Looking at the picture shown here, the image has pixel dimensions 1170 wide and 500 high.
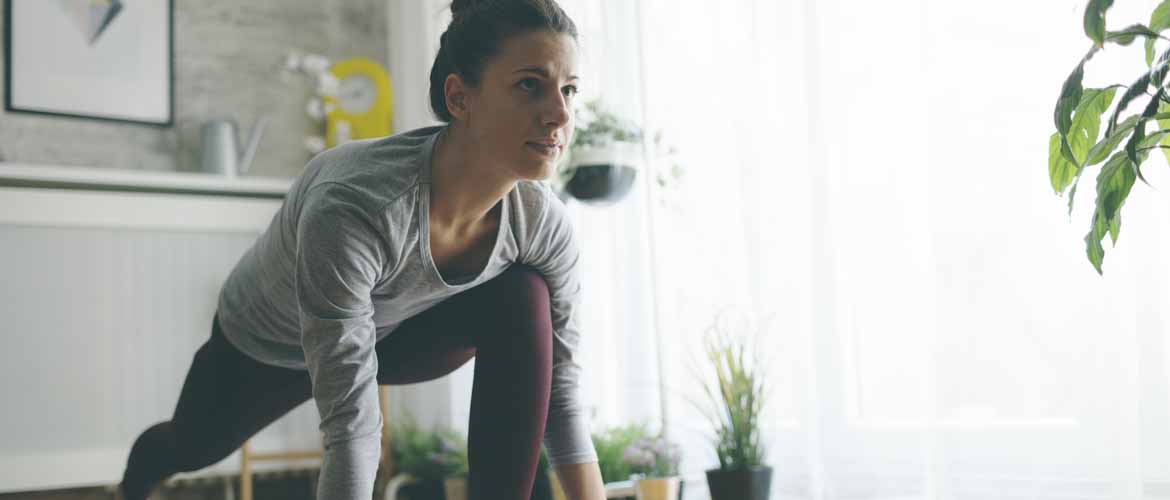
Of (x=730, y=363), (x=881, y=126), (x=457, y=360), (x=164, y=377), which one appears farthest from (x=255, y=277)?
(x=164, y=377)

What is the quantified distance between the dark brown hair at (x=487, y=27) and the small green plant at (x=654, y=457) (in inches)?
44.1

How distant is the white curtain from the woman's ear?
1.01 metres

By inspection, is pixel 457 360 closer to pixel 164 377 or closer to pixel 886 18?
pixel 886 18

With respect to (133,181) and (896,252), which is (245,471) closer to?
(133,181)

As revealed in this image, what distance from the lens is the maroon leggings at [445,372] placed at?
1.33 meters

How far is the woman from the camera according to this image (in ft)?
3.98

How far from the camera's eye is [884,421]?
6.84ft

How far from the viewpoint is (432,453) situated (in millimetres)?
2955

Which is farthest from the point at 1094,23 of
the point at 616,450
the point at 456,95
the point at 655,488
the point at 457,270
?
the point at 616,450

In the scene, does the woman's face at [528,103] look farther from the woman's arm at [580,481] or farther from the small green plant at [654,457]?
the small green plant at [654,457]

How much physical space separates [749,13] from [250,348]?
4.46ft

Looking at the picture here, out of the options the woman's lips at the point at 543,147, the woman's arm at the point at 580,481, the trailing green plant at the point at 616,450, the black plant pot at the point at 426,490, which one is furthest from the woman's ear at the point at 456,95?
the black plant pot at the point at 426,490

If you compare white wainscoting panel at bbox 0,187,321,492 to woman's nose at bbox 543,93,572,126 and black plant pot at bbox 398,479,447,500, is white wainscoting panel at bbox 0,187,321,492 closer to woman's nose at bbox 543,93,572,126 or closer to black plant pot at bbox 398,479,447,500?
black plant pot at bbox 398,479,447,500

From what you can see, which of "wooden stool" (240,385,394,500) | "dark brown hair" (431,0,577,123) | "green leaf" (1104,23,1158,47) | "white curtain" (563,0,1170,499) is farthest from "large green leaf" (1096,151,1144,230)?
"wooden stool" (240,385,394,500)
